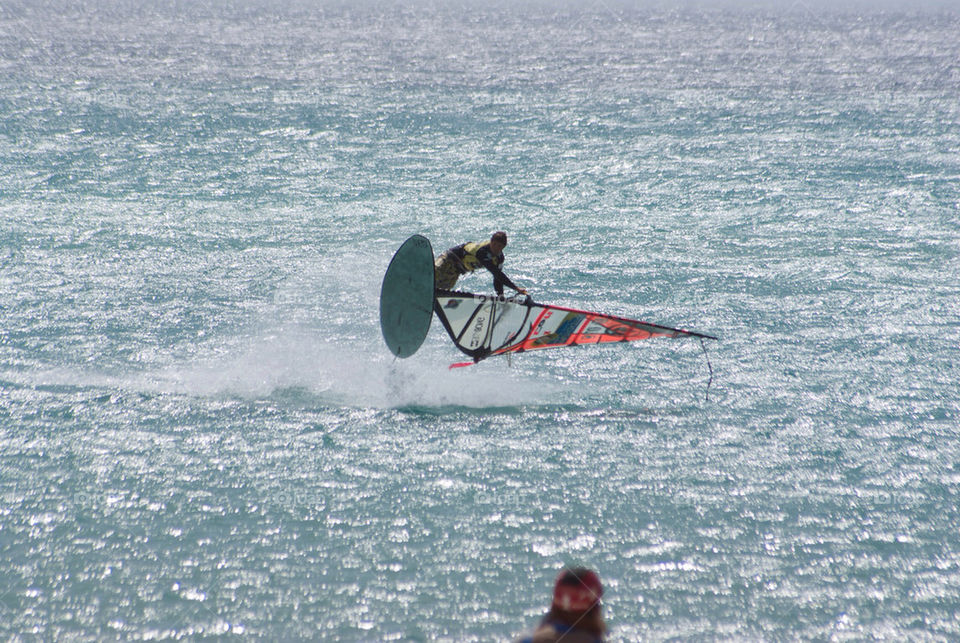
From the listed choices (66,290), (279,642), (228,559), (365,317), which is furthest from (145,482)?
(66,290)


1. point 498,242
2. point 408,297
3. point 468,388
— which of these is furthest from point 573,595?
point 468,388

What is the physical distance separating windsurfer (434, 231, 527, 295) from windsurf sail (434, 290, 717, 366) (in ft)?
Result: 1.38

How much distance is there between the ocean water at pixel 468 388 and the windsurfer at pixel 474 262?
266 cm

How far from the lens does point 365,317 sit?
24.4 m

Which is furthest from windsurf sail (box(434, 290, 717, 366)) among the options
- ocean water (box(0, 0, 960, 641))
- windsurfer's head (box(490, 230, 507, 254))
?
ocean water (box(0, 0, 960, 641))

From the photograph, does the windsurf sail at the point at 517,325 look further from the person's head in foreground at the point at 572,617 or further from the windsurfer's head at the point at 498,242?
the person's head in foreground at the point at 572,617

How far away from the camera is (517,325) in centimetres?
1892

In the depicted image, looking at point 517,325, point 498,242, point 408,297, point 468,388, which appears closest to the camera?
point 498,242

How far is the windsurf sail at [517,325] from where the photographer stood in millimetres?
18547

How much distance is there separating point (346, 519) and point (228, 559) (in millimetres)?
2031

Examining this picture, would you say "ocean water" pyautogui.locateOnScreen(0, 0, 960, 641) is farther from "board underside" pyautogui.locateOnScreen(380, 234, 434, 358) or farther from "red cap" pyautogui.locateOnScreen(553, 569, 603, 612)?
"red cap" pyautogui.locateOnScreen(553, 569, 603, 612)

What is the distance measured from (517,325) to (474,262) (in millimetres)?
1672

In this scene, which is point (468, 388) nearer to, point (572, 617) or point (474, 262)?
point (474, 262)

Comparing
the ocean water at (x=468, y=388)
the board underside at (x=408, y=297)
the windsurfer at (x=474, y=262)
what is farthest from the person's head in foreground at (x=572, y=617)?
the board underside at (x=408, y=297)
